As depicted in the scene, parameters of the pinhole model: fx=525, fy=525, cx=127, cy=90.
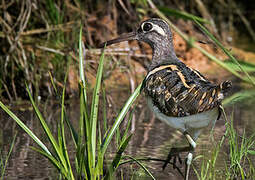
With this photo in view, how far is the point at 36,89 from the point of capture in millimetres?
5898

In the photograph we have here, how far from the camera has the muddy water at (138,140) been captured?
3.96 meters

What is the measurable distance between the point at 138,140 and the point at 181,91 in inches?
52.7

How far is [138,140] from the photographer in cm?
488

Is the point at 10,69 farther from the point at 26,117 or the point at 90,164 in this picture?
the point at 90,164

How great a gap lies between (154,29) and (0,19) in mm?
2240

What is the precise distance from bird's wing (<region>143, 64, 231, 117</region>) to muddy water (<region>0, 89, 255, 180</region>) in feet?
0.91

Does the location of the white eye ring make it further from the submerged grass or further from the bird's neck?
the submerged grass

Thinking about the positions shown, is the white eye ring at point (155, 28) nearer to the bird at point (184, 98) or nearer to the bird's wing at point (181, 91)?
the bird at point (184, 98)

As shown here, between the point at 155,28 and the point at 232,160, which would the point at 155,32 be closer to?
the point at 155,28

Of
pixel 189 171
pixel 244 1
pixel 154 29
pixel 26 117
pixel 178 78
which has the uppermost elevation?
pixel 244 1

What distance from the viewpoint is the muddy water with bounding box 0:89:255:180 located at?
3963 millimetres

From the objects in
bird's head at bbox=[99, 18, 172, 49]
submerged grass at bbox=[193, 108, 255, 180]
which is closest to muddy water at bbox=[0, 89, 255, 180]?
submerged grass at bbox=[193, 108, 255, 180]

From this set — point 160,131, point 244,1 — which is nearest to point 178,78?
point 160,131

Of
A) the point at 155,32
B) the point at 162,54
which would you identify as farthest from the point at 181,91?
the point at 155,32
